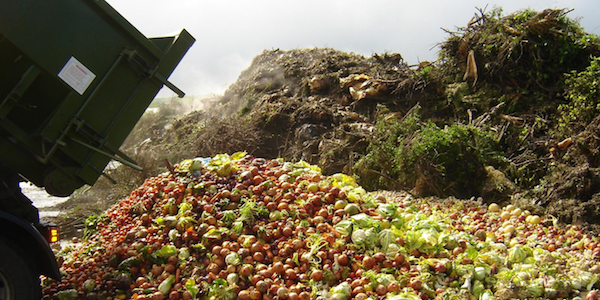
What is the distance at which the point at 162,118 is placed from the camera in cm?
1338

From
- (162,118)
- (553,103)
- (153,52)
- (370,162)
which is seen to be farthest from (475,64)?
(162,118)

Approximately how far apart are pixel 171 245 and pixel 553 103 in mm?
6943

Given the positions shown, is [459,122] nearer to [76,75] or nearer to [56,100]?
[76,75]

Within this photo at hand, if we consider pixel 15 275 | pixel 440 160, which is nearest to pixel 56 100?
pixel 15 275

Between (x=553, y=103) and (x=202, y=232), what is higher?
(x=553, y=103)

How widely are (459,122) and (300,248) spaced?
5247 millimetres

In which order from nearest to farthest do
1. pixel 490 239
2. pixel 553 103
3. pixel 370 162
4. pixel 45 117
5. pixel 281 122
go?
pixel 45 117
pixel 490 239
pixel 370 162
pixel 553 103
pixel 281 122

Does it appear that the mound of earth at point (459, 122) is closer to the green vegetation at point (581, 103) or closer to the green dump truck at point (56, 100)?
the green vegetation at point (581, 103)

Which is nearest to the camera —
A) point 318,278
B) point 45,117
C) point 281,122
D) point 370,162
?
point 318,278

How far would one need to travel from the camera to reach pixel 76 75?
3510 millimetres

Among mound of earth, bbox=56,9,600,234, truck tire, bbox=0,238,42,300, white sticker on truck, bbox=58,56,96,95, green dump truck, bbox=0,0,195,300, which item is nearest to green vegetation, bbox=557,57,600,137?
mound of earth, bbox=56,9,600,234

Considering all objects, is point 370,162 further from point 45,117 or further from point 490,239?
point 45,117

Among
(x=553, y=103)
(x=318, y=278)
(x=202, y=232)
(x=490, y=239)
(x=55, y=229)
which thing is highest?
(x=553, y=103)

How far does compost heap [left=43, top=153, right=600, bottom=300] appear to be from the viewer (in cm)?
311
